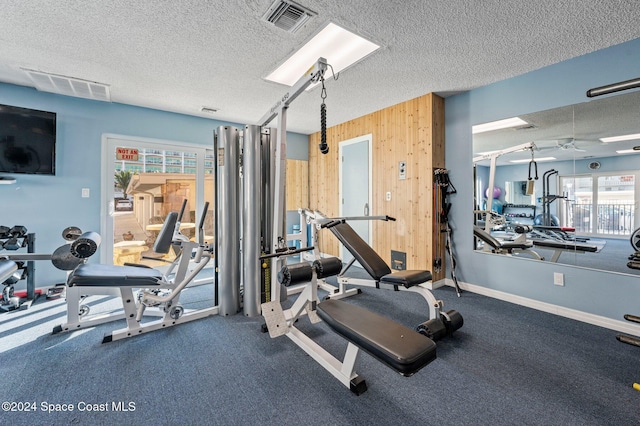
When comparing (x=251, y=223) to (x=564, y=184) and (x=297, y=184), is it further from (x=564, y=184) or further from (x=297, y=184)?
(x=564, y=184)

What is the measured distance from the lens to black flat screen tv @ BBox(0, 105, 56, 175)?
3152 mm

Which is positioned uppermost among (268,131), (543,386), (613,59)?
(613,59)

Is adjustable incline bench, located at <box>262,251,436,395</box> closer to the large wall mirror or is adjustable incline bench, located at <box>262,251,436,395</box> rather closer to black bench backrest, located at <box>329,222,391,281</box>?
black bench backrest, located at <box>329,222,391,281</box>

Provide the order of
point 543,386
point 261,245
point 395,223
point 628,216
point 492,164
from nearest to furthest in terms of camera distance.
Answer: point 543,386, point 628,216, point 261,245, point 492,164, point 395,223

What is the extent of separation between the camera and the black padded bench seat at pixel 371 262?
219cm

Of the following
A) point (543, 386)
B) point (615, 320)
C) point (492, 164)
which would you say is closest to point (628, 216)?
point (615, 320)

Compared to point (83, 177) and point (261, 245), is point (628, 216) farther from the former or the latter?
point (83, 177)

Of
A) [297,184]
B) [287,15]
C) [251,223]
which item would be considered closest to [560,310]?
[251,223]

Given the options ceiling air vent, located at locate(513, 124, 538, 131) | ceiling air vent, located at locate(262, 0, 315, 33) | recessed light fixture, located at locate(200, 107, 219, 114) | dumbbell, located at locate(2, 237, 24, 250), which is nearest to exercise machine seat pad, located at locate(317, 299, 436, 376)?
ceiling air vent, located at locate(262, 0, 315, 33)

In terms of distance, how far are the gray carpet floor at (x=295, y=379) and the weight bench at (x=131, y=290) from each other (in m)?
0.09

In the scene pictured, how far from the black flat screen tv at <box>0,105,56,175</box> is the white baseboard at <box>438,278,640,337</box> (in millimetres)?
5420

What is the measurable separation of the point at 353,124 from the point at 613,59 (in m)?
3.10

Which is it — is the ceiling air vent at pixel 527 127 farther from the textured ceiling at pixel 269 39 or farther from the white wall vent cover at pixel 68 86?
the white wall vent cover at pixel 68 86

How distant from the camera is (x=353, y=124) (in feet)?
15.8
